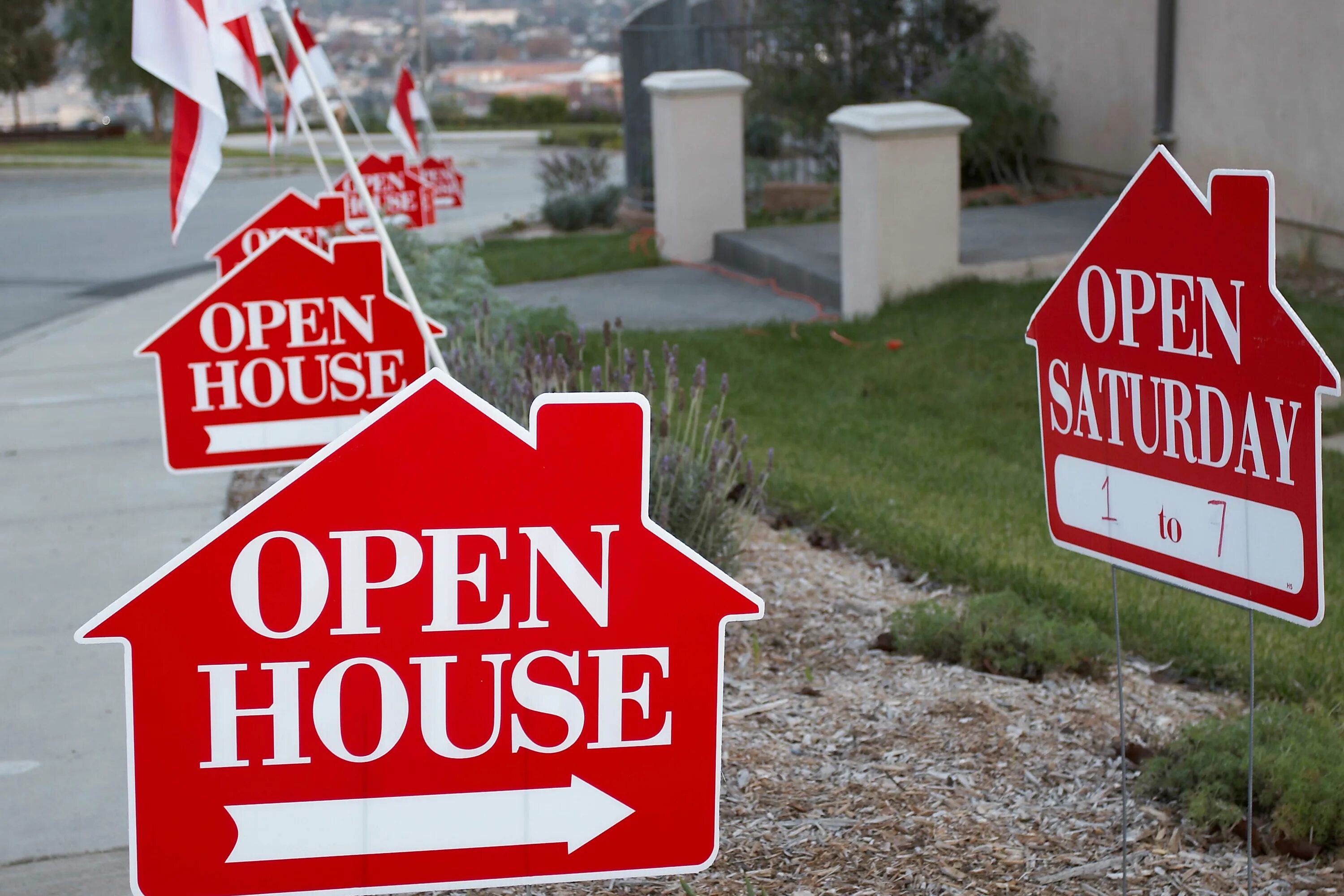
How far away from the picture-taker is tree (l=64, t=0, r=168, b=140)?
39281mm

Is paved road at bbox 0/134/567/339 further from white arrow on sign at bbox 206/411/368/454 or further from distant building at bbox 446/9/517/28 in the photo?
distant building at bbox 446/9/517/28

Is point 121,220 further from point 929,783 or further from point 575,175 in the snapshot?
point 929,783

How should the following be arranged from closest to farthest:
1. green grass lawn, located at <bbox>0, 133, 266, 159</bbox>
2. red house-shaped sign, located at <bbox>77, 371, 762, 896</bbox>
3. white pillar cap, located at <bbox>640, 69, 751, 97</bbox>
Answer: red house-shaped sign, located at <bbox>77, 371, 762, 896</bbox> → white pillar cap, located at <bbox>640, 69, 751, 97</bbox> → green grass lawn, located at <bbox>0, 133, 266, 159</bbox>

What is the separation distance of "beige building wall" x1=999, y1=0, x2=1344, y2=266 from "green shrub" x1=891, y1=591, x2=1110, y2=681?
6.34 m

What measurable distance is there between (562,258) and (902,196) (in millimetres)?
4830

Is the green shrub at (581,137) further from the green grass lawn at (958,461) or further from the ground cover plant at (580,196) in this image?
the green grass lawn at (958,461)

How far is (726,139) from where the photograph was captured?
43.1 ft

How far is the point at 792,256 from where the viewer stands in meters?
11.7

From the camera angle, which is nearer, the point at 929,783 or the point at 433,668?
the point at 433,668

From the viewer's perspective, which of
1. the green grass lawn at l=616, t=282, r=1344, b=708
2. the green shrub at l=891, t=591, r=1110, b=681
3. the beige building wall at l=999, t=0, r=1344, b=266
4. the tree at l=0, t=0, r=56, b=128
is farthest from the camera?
the tree at l=0, t=0, r=56, b=128

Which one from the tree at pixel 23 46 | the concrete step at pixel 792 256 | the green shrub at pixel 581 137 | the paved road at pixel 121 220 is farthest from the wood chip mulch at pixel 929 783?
the tree at pixel 23 46

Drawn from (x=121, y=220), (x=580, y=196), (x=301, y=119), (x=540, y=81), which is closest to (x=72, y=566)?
(x=301, y=119)

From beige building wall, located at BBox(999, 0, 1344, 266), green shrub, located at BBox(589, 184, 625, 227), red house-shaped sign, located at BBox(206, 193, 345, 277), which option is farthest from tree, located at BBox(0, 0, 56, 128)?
red house-shaped sign, located at BBox(206, 193, 345, 277)

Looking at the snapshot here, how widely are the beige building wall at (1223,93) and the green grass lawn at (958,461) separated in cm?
130
